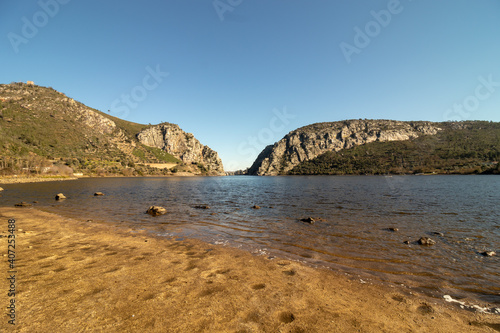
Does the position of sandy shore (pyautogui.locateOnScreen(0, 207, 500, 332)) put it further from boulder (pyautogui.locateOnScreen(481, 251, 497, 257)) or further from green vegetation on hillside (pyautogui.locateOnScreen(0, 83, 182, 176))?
green vegetation on hillside (pyautogui.locateOnScreen(0, 83, 182, 176))

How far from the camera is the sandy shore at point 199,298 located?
471 cm

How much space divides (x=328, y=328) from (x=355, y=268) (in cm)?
534

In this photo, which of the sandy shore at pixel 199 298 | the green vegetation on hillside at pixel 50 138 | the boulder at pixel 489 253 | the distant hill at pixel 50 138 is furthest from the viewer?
the distant hill at pixel 50 138

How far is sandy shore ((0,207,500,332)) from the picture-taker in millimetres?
4715

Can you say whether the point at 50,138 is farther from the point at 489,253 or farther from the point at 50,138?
the point at 489,253

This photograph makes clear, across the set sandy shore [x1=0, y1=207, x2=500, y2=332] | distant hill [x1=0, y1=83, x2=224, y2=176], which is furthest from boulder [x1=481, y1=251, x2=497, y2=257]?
distant hill [x1=0, y1=83, x2=224, y2=176]

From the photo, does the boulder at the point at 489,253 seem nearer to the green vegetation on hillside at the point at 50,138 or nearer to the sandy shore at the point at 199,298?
the sandy shore at the point at 199,298

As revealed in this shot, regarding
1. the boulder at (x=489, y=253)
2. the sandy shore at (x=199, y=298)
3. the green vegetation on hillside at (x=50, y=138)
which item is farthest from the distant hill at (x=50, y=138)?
the boulder at (x=489, y=253)

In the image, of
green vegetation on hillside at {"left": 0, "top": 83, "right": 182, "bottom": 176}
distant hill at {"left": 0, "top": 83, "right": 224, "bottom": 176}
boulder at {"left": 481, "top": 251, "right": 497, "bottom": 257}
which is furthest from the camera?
distant hill at {"left": 0, "top": 83, "right": 224, "bottom": 176}

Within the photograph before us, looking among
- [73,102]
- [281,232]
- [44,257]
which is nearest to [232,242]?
[281,232]

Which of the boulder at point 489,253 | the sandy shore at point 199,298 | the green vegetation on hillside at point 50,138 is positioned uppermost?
the green vegetation on hillside at point 50,138

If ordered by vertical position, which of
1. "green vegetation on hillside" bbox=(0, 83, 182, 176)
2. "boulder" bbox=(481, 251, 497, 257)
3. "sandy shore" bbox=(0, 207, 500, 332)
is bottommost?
"boulder" bbox=(481, 251, 497, 257)

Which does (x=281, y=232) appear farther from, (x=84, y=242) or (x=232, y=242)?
(x=84, y=242)

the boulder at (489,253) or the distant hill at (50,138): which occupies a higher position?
the distant hill at (50,138)
